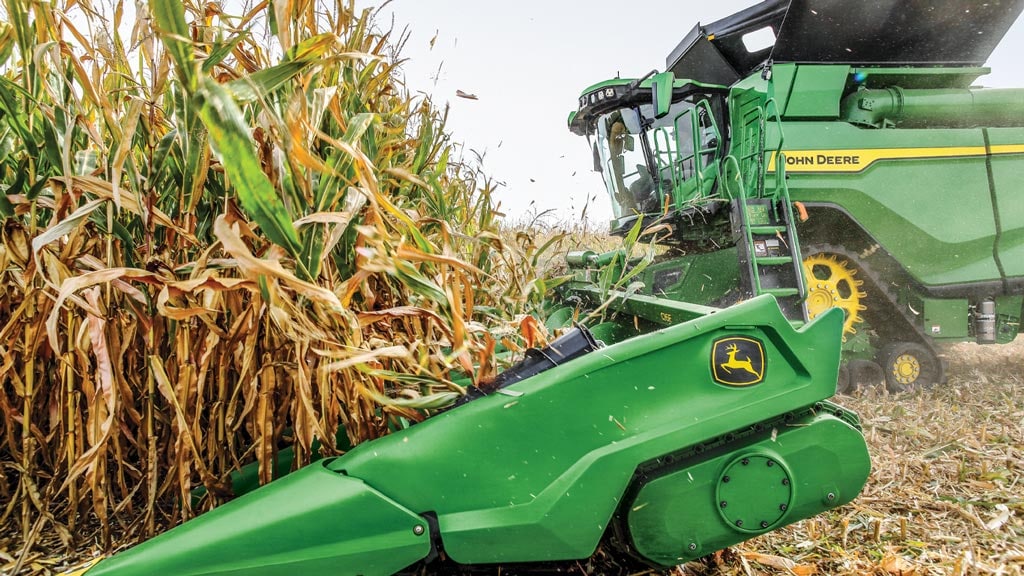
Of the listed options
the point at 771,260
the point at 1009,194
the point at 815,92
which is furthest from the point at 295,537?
the point at 1009,194

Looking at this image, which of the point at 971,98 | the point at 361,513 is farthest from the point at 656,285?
the point at 361,513

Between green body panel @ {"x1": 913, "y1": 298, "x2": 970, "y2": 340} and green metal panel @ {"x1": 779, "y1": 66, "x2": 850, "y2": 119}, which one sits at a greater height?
green metal panel @ {"x1": 779, "y1": 66, "x2": 850, "y2": 119}

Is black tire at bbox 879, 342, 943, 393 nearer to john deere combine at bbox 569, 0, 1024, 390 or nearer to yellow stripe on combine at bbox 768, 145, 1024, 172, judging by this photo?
john deere combine at bbox 569, 0, 1024, 390

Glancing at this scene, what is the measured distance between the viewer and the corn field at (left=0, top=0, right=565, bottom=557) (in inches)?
41.9

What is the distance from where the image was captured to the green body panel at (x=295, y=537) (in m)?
1.03

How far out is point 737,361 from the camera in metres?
1.29

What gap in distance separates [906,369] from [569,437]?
4089 mm

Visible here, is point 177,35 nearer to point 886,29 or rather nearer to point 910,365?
point 910,365

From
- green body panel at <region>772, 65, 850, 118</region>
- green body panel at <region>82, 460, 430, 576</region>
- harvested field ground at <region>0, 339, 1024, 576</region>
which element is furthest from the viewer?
green body panel at <region>772, 65, 850, 118</region>

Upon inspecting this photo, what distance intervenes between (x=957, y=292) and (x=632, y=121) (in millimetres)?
2820

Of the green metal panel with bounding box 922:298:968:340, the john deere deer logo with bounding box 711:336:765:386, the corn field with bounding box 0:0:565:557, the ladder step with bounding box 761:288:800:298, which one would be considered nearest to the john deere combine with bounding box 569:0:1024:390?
the green metal panel with bounding box 922:298:968:340

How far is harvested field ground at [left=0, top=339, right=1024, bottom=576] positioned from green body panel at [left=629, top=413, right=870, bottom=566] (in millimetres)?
235

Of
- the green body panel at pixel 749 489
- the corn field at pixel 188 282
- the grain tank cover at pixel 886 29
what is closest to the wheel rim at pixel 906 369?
the grain tank cover at pixel 886 29

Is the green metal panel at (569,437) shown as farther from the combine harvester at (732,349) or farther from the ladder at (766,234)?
the ladder at (766,234)
